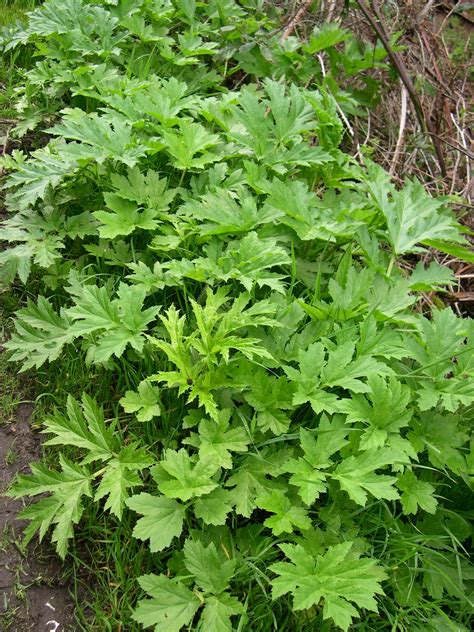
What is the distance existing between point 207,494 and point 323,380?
53 cm

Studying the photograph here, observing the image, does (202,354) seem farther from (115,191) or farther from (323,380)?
(115,191)

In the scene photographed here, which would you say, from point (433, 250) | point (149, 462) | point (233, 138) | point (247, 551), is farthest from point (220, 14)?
point (247, 551)

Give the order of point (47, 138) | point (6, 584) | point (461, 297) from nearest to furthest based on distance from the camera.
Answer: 1. point (6, 584)
2. point (461, 297)
3. point (47, 138)

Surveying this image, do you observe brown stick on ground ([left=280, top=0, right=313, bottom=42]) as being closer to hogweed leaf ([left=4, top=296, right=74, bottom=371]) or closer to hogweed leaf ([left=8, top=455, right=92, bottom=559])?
hogweed leaf ([left=4, top=296, right=74, bottom=371])

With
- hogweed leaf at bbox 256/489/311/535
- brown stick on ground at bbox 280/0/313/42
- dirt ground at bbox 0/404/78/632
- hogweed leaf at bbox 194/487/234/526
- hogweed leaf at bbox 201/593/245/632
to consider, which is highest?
brown stick on ground at bbox 280/0/313/42

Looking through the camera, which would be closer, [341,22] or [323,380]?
[323,380]

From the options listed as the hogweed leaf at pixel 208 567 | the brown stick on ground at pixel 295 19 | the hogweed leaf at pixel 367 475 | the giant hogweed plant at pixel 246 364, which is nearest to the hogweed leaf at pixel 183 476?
the giant hogweed plant at pixel 246 364

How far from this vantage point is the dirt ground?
5.83 ft

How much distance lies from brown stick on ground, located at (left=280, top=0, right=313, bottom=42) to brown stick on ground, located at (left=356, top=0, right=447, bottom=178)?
1.65 feet

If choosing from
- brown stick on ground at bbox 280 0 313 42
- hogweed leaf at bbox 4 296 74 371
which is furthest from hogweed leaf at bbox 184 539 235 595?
brown stick on ground at bbox 280 0 313 42

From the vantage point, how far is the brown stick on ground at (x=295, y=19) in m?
3.71

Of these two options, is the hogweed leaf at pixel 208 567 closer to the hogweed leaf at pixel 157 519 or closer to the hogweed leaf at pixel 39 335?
the hogweed leaf at pixel 157 519

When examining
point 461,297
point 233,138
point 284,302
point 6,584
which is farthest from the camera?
point 461,297

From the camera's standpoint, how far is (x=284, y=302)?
2285 millimetres
